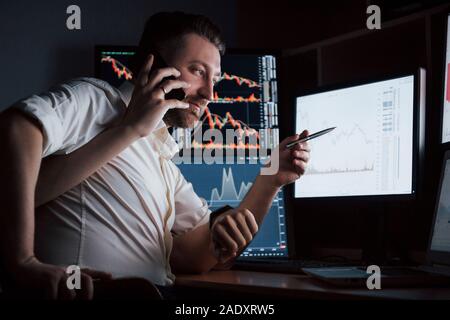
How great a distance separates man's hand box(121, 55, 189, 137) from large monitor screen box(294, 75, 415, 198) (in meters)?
0.59

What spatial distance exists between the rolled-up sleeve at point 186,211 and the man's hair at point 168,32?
334 mm

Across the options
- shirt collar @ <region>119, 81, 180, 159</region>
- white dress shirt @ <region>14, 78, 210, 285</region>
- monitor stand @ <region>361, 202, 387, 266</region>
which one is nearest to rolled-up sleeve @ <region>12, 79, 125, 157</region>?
white dress shirt @ <region>14, 78, 210, 285</region>

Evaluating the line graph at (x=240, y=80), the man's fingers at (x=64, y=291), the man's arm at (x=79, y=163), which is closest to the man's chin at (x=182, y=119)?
the man's arm at (x=79, y=163)

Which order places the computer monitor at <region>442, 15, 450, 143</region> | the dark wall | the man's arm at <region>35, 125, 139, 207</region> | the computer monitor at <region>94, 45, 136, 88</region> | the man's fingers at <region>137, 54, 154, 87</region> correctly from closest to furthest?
1. the man's arm at <region>35, 125, 139, 207</region>
2. the man's fingers at <region>137, 54, 154, 87</region>
3. the computer monitor at <region>442, 15, 450, 143</region>
4. the computer monitor at <region>94, 45, 136, 88</region>
5. the dark wall

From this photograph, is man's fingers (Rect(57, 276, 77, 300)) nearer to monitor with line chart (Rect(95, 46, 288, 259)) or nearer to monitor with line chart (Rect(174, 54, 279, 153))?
monitor with line chart (Rect(95, 46, 288, 259))

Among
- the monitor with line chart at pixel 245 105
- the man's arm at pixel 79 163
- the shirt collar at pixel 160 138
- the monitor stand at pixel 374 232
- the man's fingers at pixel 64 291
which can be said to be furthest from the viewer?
the monitor with line chart at pixel 245 105

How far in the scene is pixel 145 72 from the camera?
1.33m

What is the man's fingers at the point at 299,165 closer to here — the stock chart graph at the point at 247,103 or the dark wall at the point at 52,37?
the stock chart graph at the point at 247,103

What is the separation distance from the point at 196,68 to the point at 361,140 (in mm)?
530

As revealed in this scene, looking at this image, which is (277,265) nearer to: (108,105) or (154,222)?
(154,222)

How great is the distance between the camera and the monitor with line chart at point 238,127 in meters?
1.93

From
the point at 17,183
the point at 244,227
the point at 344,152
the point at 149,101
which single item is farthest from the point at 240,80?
the point at 17,183

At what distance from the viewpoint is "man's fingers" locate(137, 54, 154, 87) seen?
1.30 metres

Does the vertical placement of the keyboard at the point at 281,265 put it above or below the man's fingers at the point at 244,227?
below
